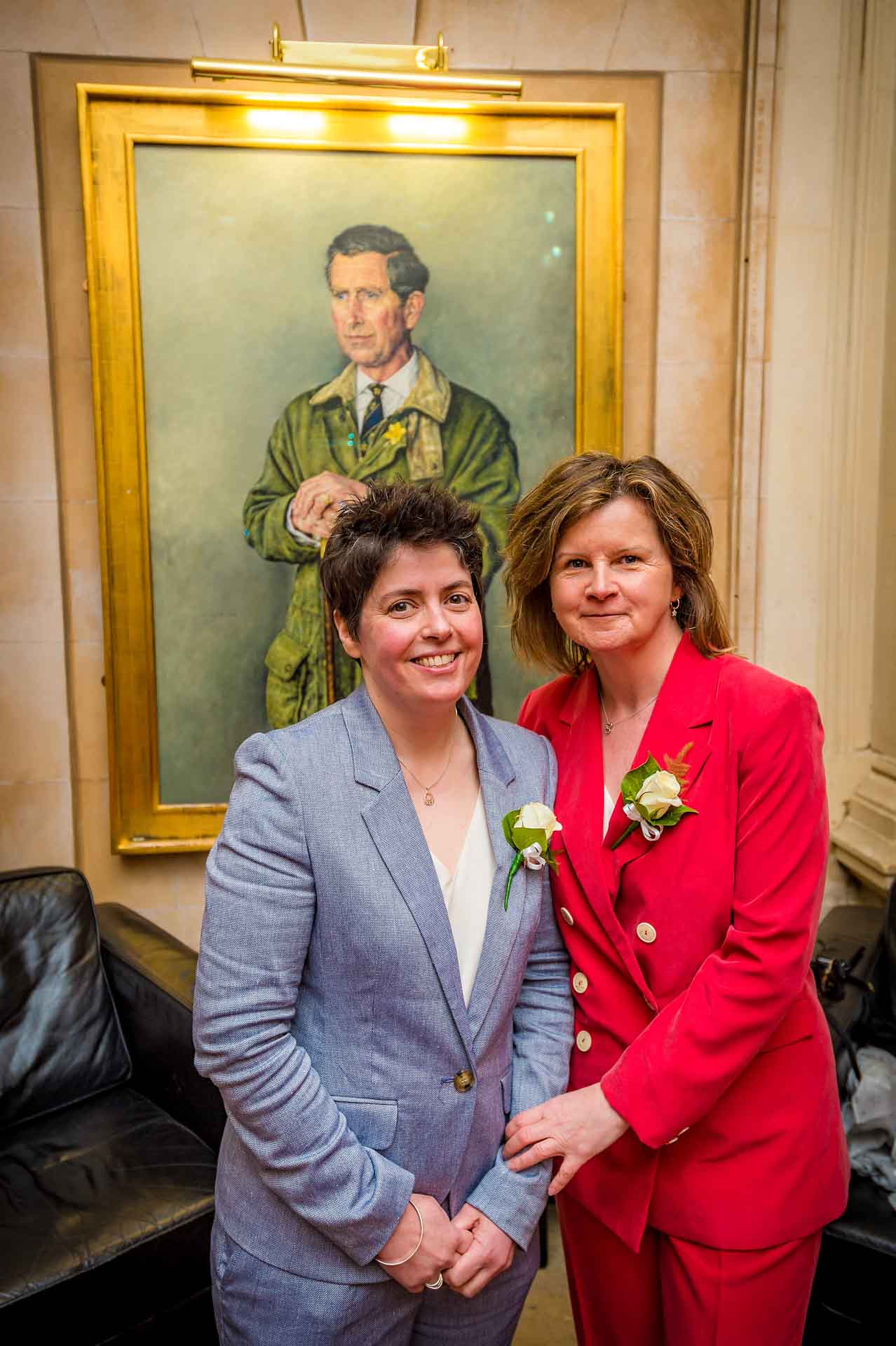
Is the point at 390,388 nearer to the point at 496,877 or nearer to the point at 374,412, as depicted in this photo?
the point at 374,412

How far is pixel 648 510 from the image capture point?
1604 millimetres

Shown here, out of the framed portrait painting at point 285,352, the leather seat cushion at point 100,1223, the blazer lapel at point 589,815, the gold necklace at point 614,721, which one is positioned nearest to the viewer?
the blazer lapel at point 589,815

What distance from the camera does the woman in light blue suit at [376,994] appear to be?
4.37ft

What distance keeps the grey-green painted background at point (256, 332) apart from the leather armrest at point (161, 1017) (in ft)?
1.79

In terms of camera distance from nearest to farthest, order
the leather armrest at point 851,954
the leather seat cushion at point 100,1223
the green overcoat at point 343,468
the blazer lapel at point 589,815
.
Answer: the blazer lapel at point 589,815, the leather seat cushion at point 100,1223, the leather armrest at point 851,954, the green overcoat at point 343,468

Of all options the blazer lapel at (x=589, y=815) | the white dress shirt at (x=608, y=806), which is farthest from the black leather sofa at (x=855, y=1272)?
the white dress shirt at (x=608, y=806)

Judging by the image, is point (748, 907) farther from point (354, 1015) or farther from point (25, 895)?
point (25, 895)

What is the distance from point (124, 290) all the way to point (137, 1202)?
254 centimetres

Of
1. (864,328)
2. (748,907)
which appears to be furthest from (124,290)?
(748,907)

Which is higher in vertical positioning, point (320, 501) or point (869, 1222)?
point (320, 501)

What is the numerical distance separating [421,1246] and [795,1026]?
2.20 feet

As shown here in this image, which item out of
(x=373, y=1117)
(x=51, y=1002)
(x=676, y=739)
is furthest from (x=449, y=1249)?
(x=51, y=1002)

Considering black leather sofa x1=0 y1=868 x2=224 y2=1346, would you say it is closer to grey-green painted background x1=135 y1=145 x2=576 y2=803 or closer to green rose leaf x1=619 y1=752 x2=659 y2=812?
grey-green painted background x1=135 y1=145 x2=576 y2=803

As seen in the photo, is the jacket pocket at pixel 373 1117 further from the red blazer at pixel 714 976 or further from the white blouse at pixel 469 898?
the red blazer at pixel 714 976
